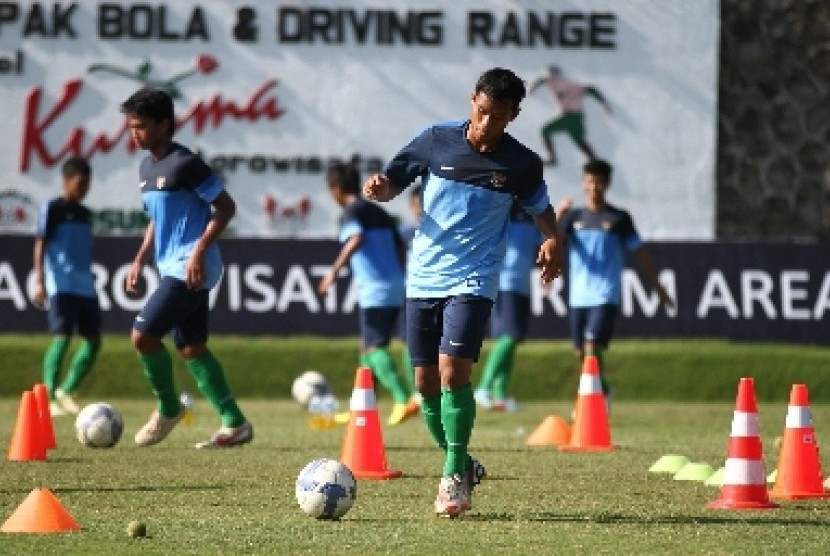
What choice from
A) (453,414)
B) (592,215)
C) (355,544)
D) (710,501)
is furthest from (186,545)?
(592,215)

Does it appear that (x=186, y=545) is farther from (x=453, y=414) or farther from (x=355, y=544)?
(x=453, y=414)

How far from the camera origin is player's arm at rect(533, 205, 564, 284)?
9781 mm

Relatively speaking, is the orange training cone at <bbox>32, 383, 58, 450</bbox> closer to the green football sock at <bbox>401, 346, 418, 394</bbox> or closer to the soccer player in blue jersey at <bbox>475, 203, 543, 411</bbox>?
the soccer player in blue jersey at <bbox>475, 203, 543, 411</bbox>

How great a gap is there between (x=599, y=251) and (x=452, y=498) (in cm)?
866

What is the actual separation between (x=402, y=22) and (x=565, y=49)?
185cm

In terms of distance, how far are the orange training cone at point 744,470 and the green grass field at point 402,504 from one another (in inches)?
5.8

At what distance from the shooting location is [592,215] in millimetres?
17969

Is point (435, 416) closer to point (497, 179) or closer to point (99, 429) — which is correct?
point (497, 179)

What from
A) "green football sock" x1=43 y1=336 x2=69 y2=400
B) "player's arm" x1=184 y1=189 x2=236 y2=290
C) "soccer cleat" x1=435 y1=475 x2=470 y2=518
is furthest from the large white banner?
"soccer cleat" x1=435 y1=475 x2=470 y2=518

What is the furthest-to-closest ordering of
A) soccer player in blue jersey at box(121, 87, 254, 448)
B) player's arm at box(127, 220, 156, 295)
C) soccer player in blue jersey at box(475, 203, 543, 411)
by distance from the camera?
1. soccer player in blue jersey at box(475, 203, 543, 411)
2. player's arm at box(127, 220, 156, 295)
3. soccer player in blue jersey at box(121, 87, 254, 448)

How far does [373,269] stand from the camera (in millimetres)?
18234

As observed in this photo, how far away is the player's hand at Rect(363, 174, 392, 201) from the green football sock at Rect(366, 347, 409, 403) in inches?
309

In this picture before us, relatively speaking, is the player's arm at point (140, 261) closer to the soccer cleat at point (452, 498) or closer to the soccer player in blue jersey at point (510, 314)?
the soccer cleat at point (452, 498)

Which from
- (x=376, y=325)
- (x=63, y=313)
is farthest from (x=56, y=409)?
(x=376, y=325)
